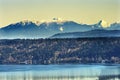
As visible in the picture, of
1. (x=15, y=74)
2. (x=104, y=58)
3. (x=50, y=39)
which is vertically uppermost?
(x=50, y=39)

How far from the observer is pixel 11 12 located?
1667 mm

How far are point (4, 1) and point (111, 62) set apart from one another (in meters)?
0.89

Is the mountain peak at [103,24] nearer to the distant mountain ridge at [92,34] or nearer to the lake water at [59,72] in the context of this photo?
the distant mountain ridge at [92,34]

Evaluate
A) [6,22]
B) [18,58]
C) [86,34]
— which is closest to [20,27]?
[6,22]

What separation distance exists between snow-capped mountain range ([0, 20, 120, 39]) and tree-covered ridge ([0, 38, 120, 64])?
0.12ft

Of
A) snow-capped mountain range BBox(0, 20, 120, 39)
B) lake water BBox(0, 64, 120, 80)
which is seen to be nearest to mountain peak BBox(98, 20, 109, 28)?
snow-capped mountain range BBox(0, 20, 120, 39)

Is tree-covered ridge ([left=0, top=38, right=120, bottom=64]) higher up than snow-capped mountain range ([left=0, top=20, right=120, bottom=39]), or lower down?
lower down

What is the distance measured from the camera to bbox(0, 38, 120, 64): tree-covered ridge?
65.5 inches

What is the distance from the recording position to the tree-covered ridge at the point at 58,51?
1664 mm

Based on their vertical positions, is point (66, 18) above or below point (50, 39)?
above

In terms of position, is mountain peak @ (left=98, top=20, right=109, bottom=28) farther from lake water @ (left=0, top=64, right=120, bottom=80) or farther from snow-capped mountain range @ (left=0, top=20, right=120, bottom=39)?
lake water @ (left=0, top=64, right=120, bottom=80)

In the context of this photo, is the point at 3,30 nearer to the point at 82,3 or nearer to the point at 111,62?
the point at 82,3

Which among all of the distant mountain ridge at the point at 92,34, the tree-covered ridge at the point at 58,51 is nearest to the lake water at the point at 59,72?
the tree-covered ridge at the point at 58,51

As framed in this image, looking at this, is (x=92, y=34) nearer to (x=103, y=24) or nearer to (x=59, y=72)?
(x=103, y=24)
